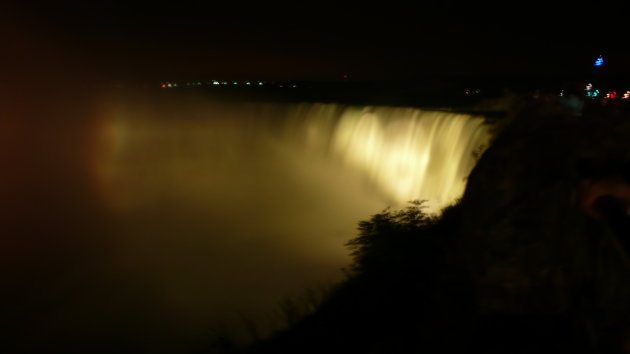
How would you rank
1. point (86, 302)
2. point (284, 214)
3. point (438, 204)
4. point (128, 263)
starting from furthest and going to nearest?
point (284, 214)
point (128, 263)
point (438, 204)
point (86, 302)

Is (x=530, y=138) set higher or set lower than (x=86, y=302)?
higher

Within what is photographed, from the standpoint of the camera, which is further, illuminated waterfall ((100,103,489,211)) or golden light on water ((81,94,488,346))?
illuminated waterfall ((100,103,489,211))

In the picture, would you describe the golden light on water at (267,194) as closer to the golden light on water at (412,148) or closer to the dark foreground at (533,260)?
the golden light on water at (412,148)

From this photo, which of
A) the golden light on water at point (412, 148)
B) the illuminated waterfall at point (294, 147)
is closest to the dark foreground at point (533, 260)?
the illuminated waterfall at point (294, 147)

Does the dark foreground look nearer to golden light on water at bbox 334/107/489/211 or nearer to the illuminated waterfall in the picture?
the illuminated waterfall

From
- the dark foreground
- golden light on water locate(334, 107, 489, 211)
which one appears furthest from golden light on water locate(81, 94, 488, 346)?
the dark foreground

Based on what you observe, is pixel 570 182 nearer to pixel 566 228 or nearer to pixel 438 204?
pixel 566 228

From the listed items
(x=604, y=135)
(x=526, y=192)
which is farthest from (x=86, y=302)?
(x=604, y=135)

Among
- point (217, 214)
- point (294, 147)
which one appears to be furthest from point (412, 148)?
point (294, 147)
